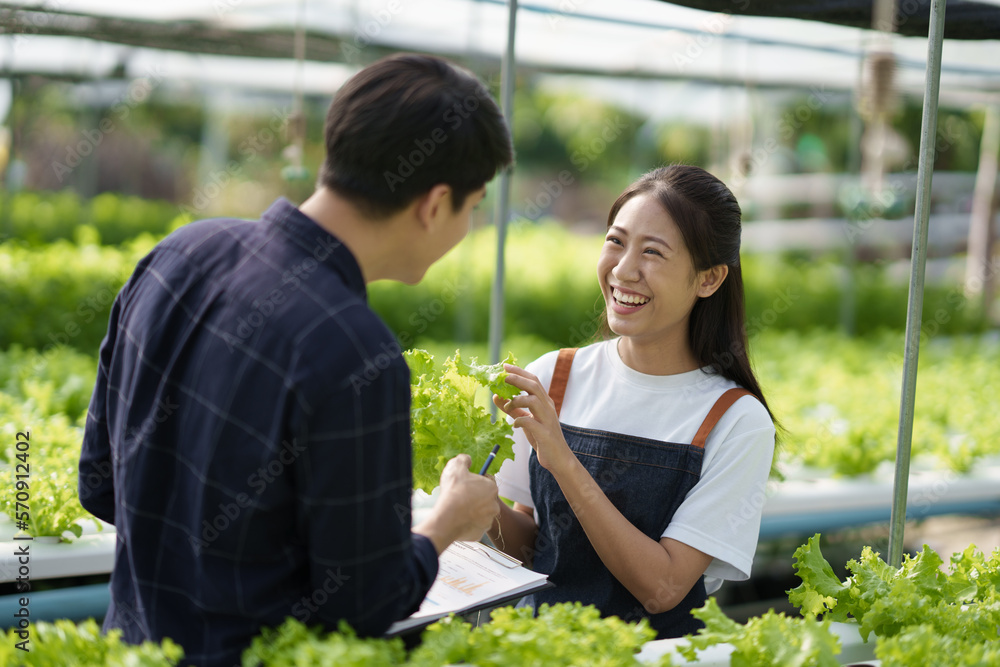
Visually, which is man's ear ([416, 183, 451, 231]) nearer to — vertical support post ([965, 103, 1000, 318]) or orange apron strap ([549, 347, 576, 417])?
orange apron strap ([549, 347, 576, 417])

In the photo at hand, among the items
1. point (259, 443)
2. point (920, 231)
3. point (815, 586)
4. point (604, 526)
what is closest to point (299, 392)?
point (259, 443)

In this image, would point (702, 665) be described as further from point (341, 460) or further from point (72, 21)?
point (72, 21)

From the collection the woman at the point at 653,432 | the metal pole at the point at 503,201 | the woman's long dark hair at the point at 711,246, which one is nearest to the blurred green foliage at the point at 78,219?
the metal pole at the point at 503,201

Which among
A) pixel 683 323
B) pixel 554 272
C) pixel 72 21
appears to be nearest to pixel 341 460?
pixel 683 323

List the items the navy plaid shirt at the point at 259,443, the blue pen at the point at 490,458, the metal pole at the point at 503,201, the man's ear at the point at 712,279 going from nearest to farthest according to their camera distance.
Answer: the navy plaid shirt at the point at 259,443 < the blue pen at the point at 490,458 < the man's ear at the point at 712,279 < the metal pole at the point at 503,201

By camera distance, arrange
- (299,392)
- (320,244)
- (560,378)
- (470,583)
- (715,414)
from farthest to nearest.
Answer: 1. (560,378)
2. (715,414)
3. (470,583)
4. (320,244)
5. (299,392)

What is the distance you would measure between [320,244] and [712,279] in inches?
45.6

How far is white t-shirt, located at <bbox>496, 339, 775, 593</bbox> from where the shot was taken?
199 centimetres

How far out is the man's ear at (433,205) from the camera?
1442 mm

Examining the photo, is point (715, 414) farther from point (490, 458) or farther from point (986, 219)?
point (986, 219)

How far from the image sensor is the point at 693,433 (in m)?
2.11

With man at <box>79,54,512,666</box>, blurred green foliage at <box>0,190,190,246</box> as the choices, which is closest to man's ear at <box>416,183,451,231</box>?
man at <box>79,54,512,666</box>

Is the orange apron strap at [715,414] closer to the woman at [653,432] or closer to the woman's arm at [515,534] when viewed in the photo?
Answer: the woman at [653,432]

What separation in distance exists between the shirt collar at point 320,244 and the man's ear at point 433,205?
0.45 ft
